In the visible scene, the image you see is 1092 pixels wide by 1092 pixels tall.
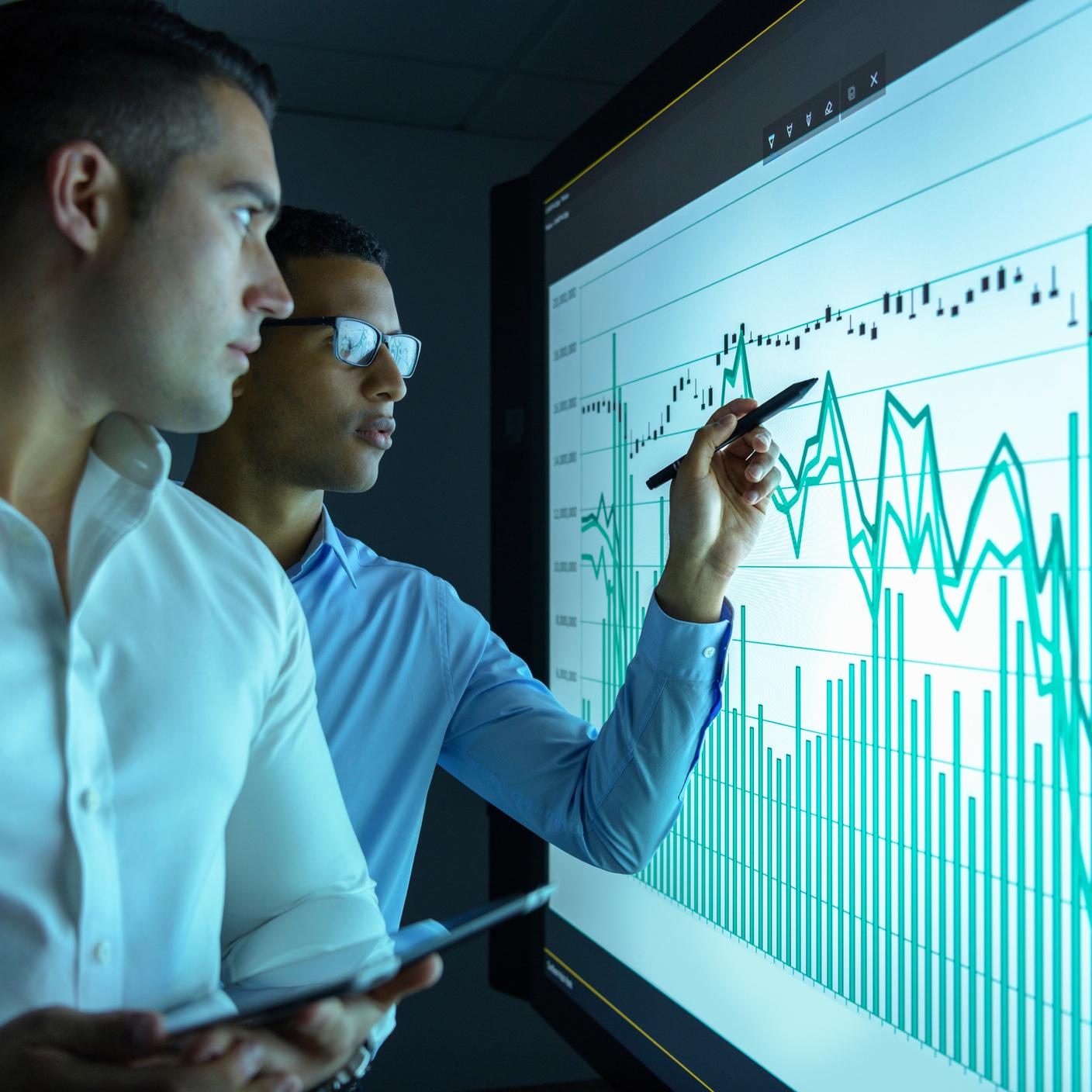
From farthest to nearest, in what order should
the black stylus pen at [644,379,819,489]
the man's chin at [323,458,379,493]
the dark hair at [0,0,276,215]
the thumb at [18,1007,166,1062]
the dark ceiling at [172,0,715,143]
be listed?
the dark ceiling at [172,0,715,143] → the man's chin at [323,458,379,493] → the black stylus pen at [644,379,819,489] → the dark hair at [0,0,276,215] → the thumb at [18,1007,166,1062]

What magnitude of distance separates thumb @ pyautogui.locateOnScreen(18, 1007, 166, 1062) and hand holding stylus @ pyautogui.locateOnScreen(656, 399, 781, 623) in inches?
23.3

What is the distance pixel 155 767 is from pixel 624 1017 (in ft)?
2.37

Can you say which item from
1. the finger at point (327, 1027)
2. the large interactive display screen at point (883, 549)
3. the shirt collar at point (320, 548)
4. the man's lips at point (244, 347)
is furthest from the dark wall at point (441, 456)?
the finger at point (327, 1027)

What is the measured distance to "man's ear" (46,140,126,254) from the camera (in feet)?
2.44

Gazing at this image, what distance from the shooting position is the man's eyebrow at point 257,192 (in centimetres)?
80

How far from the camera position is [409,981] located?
0.58m

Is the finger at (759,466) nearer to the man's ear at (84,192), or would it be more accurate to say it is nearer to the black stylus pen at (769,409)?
the black stylus pen at (769,409)

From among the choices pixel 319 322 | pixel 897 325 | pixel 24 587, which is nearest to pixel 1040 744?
pixel 897 325

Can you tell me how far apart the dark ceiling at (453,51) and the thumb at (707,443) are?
1157 mm

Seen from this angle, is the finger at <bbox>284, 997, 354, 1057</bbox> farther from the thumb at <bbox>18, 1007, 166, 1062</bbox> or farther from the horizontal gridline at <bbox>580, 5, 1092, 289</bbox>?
the horizontal gridline at <bbox>580, 5, 1092, 289</bbox>

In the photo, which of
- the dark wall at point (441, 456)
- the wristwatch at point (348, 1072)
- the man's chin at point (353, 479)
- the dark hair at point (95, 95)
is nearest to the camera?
the wristwatch at point (348, 1072)

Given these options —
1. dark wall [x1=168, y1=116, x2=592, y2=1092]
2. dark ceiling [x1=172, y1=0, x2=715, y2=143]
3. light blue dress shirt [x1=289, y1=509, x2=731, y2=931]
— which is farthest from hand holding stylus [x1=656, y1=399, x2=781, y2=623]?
dark wall [x1=168, y1=116, x2=592, y2=1092]

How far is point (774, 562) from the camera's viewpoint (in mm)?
980

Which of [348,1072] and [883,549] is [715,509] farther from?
[348,1072]
